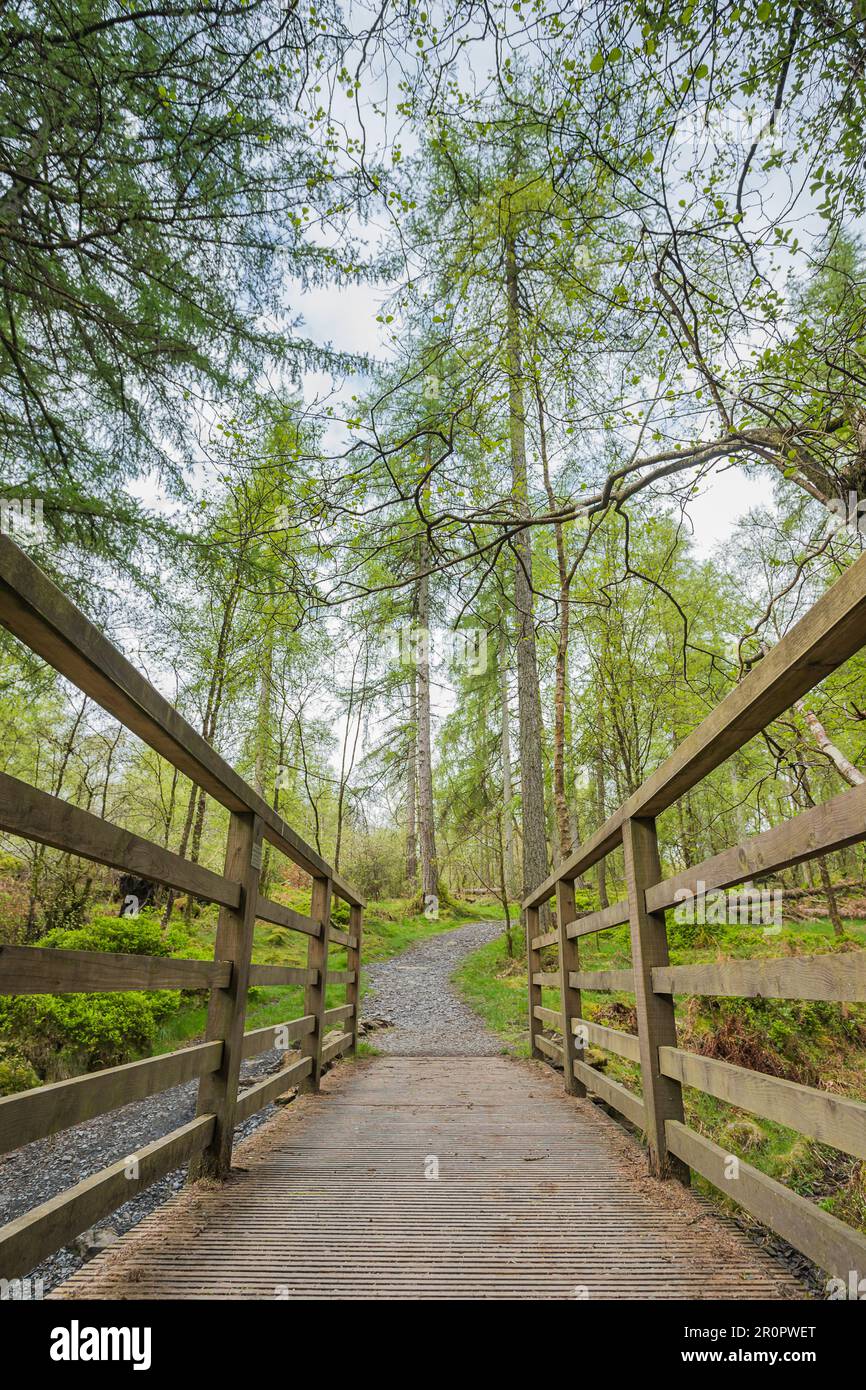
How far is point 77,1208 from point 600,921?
7.58ft

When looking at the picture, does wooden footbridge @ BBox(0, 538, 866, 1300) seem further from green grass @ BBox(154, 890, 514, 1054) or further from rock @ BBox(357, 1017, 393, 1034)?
rock @ BBox(357, 1017, 393, 1034)

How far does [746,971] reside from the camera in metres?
1.62

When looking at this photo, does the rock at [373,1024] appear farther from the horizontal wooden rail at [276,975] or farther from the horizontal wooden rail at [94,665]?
the horizontal wooden rail at [94,665]

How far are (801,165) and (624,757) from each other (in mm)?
6961

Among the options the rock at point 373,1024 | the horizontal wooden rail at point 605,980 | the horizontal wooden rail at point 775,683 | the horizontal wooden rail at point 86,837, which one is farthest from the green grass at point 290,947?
the horizontal wooden rail at point 775,683

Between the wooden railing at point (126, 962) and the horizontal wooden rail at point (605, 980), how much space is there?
4.60 feet

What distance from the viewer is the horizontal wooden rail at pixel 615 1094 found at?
245cm

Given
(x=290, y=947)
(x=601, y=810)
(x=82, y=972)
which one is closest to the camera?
(x=82, y=972)

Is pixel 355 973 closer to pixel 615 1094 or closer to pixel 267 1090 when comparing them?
pixel 267 1090

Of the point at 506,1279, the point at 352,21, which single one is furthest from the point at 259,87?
the point at 506,1279

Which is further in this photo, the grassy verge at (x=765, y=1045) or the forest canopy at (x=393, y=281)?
the grassy verge at (x=765, y=1045)

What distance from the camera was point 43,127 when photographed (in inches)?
122

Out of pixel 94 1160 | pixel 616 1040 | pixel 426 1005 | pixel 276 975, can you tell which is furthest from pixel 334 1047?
pixel 426 1005

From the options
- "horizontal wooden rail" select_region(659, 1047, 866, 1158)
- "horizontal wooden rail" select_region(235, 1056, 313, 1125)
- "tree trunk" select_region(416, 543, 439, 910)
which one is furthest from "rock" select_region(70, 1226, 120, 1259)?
"tree trunk" select_region(416, 543, 439, 910)
